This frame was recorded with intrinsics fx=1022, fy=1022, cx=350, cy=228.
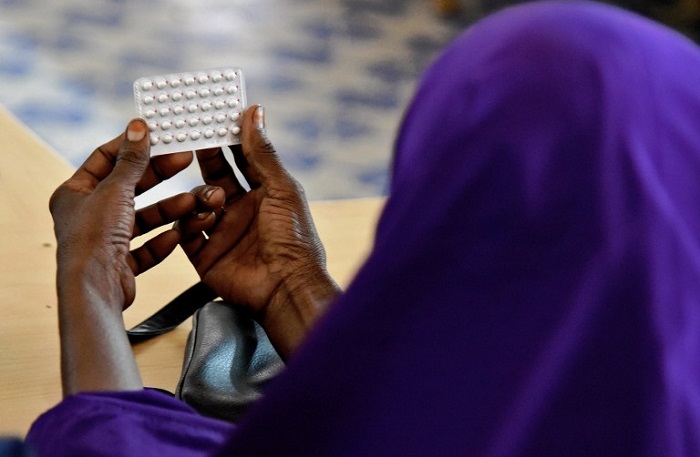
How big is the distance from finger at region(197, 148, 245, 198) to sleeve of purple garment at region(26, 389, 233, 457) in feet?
1.04

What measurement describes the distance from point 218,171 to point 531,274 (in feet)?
1.70

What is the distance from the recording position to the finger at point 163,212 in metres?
0.87

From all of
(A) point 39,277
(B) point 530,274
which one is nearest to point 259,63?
(A) point 39,277

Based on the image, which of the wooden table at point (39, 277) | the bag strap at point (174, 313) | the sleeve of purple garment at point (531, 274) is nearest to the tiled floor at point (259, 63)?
the wooden table at point (39, 277)

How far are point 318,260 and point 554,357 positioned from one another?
1.55 ft

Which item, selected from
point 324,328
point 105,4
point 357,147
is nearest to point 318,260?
point 324,328

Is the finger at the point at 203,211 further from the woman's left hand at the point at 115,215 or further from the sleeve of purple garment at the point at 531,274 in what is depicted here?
the sleeve of purple garment at the point at 531,274

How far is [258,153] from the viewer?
35.1 inches

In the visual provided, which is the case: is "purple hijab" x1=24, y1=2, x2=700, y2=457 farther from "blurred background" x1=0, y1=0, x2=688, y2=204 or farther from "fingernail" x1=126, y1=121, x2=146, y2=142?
"blurred background" x1=0, y1=0, x2=688, y2=204

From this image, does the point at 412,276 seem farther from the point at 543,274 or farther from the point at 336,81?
the point at 336,81

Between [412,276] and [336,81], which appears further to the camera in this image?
[336,81]

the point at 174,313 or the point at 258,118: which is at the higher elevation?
the point at 258,118

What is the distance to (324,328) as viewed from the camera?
0.46 m

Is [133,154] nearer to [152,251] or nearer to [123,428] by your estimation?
[152,251]
